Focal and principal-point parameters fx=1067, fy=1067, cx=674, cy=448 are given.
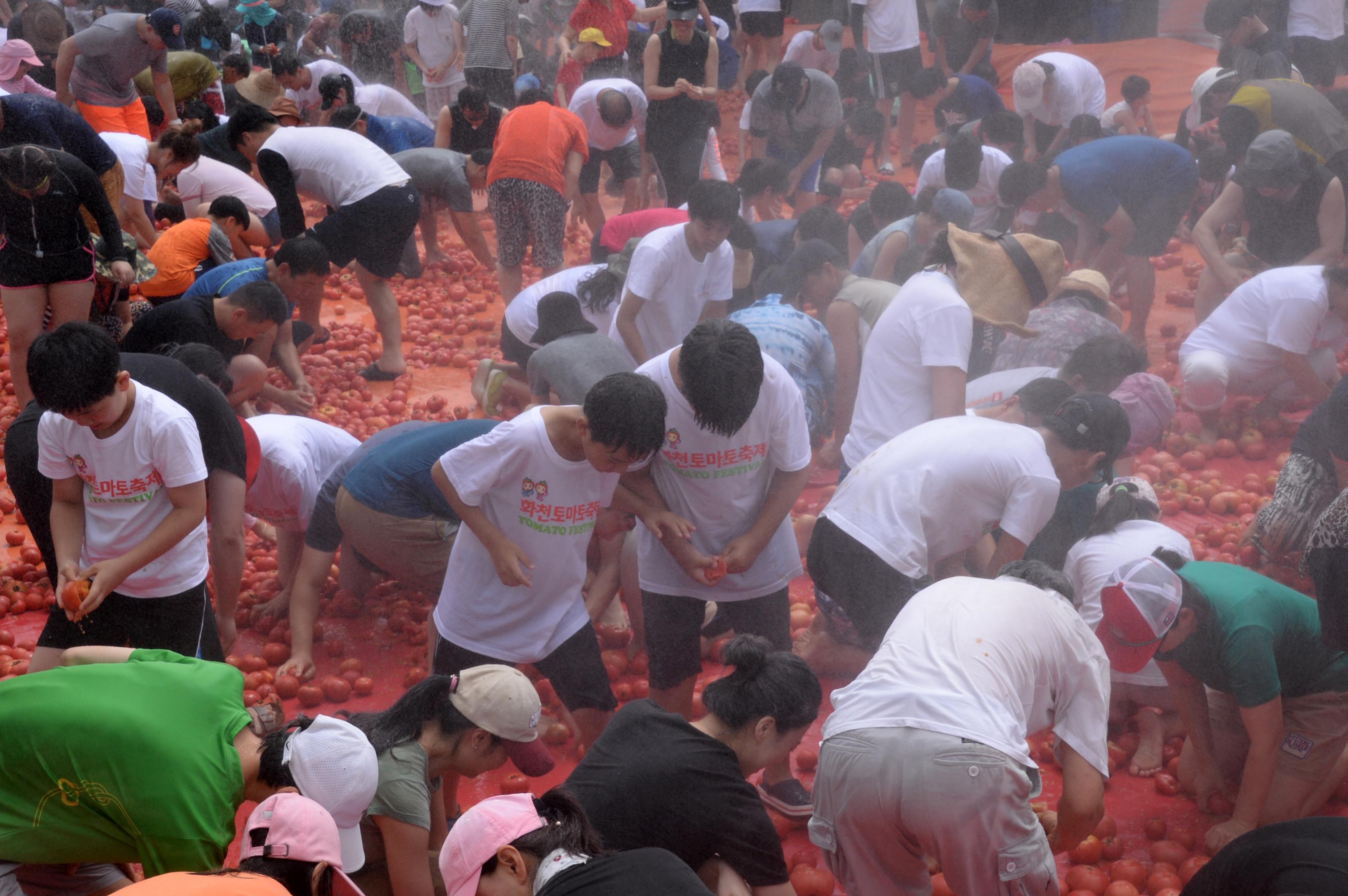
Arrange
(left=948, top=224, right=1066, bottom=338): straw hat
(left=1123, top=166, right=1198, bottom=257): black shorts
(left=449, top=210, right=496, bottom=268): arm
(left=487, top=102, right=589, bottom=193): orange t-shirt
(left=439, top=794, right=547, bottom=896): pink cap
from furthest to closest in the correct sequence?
(left=449, top=210, right=496, bottom=268): arm
(left=487, top=102, right=589, bottom=193): orange t-shirt
(left=1123, top=166, right=1198, bottom=257): black shorts
(left=948, top=224, right=1066, bottom=338): straw hat
(left=439, top=794, right=547, bottom=896): pink cap

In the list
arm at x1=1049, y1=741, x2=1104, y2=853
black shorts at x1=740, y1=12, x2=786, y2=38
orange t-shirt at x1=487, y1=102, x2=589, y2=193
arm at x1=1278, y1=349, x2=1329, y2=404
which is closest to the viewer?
arm at x1=1049, y1=741, x2=1104, y2=853

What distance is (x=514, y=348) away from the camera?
5.51 m

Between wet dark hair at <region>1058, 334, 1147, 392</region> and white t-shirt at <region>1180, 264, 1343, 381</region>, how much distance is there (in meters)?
1.25

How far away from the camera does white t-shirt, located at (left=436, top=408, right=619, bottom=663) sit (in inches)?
122

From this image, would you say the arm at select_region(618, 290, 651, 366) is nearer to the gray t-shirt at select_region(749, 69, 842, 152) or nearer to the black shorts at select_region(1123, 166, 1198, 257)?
the black shorts at select_region(1123, 166, 1198, 257)

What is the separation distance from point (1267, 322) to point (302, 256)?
478 cm

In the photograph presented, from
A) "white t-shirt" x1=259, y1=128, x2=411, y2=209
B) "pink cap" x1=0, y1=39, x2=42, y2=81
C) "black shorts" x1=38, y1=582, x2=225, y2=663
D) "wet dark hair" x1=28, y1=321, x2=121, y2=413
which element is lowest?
"black shorts" x1=38, y1=582, x2=225, y2=663

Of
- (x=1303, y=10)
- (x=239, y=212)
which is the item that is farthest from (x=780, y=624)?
(x=1303, y=10)

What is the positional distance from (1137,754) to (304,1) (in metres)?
13.3

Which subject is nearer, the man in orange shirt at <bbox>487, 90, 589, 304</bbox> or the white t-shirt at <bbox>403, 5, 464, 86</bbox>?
the man in orange shirt at <bbox>487, 90, 589, 304</bbox>

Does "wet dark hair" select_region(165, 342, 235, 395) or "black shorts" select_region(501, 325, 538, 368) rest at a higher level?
"wet dark hair" select_region(165, 342, 235, 395)

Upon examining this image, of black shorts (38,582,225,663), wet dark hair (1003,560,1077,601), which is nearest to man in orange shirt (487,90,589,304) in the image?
black shorts (38,582,225,663)

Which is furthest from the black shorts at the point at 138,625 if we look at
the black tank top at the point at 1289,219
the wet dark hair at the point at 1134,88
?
the wet dark hair at the point at 1134,88

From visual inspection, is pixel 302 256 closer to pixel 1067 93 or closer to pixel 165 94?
pixel 165 94
